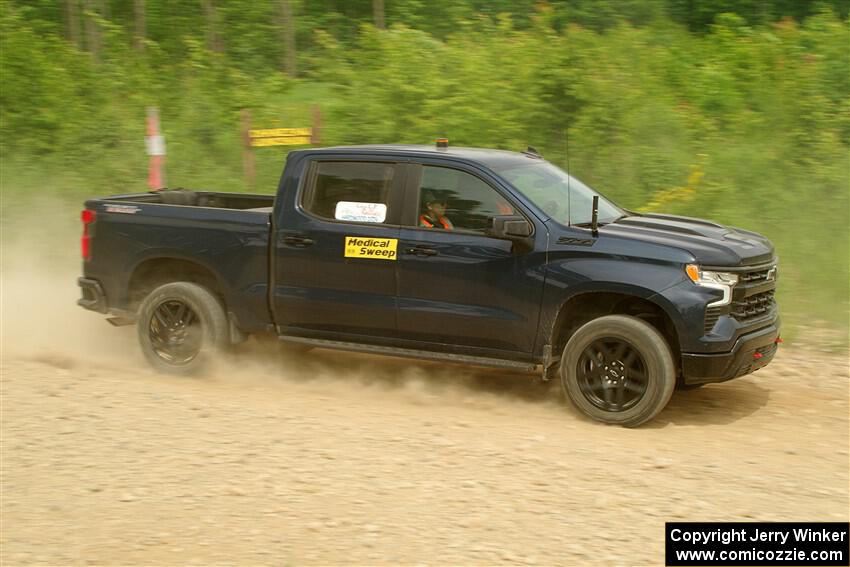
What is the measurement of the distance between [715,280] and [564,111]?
8.57 meters

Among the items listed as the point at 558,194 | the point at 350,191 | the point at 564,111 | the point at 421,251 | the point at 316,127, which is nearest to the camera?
the point at 421,251

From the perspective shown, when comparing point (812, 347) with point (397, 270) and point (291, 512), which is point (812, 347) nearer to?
point (397, 270)

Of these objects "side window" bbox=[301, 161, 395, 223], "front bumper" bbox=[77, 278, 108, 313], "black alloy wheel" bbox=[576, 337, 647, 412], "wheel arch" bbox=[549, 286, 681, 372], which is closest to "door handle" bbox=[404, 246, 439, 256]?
"side window" bbox=[301, 161, 395, 223]

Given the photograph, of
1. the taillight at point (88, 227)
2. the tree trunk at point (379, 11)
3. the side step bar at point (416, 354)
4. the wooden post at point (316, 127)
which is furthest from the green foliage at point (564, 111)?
the tree trunk at point (379, 11)

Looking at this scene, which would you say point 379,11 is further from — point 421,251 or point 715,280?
point 715,280

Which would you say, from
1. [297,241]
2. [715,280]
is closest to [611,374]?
[715,280]

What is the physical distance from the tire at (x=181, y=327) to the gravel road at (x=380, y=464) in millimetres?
214

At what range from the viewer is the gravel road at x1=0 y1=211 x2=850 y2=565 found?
4.75 meters

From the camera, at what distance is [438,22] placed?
2417 cm

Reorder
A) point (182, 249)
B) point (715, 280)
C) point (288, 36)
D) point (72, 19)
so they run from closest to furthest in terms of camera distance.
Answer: point (715, 280), point (182, 249), point (288, 36), point (72, 19)

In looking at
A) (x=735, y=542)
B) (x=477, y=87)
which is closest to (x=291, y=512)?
(x=735, y=542)

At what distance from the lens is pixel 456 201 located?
7.31 metres

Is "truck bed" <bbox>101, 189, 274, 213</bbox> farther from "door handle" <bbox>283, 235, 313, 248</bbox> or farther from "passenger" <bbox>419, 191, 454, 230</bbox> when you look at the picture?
"passenger" <bbox>419, 191, 454, 230</bbox>

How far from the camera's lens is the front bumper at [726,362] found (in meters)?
6.59
